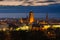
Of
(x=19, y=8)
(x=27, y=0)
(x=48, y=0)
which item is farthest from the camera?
(x=19, y=8)

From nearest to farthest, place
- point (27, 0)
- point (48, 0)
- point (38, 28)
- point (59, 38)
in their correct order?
point (59, 38), point (38, 28), point (48, 0), point (27, 0)

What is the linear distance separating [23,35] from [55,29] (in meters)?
0.48

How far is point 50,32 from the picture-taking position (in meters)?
3.45

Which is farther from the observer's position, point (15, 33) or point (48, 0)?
point (48, 0)

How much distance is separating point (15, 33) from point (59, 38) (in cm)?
60

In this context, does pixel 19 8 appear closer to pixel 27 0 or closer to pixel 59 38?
pixel 27 0

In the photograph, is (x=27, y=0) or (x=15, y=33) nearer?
(x=15, y=33)

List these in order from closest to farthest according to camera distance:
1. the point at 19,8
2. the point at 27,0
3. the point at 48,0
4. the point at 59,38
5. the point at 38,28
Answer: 1. the point at 59,38
2. the point at 38,28
3. the point at 48,0
4. the point at 27,0
5. the point at 19,8

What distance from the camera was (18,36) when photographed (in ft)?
10.9

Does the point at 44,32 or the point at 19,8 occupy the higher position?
the point at 44,32

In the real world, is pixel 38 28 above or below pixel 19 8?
above

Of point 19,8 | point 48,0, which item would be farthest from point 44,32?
point 19,8

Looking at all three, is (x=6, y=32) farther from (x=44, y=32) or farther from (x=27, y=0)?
(x=27, y=0)

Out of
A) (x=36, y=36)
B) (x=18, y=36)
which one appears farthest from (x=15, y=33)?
(x=36, y=36)
